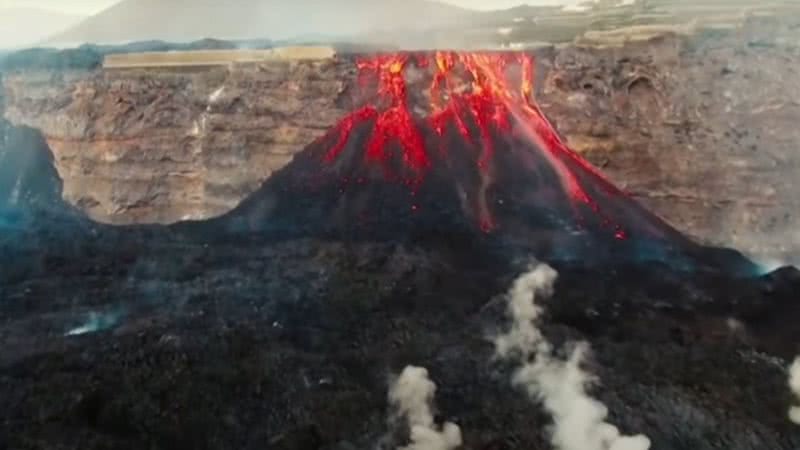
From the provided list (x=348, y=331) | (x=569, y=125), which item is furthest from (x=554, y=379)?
(x=569, y=125)

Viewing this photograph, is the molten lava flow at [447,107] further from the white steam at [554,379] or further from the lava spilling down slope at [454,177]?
the white steam at [554,379]

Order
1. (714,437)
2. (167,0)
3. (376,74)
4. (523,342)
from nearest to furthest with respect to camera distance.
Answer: (714,437) → (523,342) → (376,74) → (167,0)

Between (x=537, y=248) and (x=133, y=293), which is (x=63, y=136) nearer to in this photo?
(x=133, y=293)

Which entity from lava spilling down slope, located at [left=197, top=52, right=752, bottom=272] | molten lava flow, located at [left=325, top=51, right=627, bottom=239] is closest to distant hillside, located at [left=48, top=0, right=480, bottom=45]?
molten lava flow, located at [left=325, top=51, right=627, bottom=239]

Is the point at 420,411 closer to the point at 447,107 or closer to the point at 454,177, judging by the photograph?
the point at 454,177

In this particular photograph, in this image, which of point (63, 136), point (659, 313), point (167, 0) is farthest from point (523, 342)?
point (167, 0)

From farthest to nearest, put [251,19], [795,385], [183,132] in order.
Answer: [251,19], [183,132], [795,385]

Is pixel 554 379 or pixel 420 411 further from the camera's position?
pixel 554 379

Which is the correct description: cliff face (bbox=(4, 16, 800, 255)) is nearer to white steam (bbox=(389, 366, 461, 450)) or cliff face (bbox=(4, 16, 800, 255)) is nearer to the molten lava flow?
the molten lava flow
